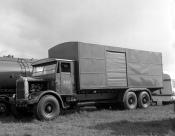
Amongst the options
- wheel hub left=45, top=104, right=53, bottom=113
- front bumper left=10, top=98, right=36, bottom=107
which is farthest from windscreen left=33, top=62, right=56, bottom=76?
front bumper left=10, top=98, right=36, bottom=107

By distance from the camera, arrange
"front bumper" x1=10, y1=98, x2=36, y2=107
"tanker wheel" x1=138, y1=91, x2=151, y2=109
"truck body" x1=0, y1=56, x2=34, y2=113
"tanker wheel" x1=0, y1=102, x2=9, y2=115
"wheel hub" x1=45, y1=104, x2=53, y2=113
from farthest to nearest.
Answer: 1. "tanker wheel" x1=138, y1=91, x2=151, y2=109
2. "truck body" x1=0, y1=56, x2=34, y2=113
3. "tanker wheel" x1=0, y1=102, x2=9, y2=115
4. "wheel hub" x1=45, y1=104, x2=53, y2=113
5. "front bumper" x1=10, y1=98, x2=36, y2=107

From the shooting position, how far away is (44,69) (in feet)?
46.2

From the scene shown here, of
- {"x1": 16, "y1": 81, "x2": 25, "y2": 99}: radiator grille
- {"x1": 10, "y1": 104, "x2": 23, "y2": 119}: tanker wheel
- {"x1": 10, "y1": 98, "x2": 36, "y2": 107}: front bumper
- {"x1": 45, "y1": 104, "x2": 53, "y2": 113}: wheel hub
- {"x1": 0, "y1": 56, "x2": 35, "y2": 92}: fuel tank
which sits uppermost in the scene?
{"x1": 0, "y1": 56, "x2": 35, "y2": 92}: fuel tank

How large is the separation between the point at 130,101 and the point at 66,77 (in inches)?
186

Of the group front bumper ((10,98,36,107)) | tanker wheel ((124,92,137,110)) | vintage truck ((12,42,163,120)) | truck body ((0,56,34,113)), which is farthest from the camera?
tanker wheel ((124,92,137,110))

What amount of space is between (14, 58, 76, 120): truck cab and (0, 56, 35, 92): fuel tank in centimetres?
176

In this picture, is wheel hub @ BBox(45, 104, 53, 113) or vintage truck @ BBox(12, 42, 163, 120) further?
vintage truck @ BBox(12, 42, 163, 120)

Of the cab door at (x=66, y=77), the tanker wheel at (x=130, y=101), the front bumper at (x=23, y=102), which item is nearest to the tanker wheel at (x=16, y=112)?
the front bumper at (x=23, y=102)

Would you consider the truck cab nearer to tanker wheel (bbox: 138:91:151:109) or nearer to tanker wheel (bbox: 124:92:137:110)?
tanker wheel (bbox: 124:92:137:110)

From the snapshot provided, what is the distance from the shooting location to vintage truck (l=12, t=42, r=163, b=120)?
41.7 feet

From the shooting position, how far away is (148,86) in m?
17.7

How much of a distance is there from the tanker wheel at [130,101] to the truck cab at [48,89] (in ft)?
11.1

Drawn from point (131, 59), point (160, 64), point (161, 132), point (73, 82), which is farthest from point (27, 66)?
point (161, 132)

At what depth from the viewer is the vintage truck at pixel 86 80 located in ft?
41.7
